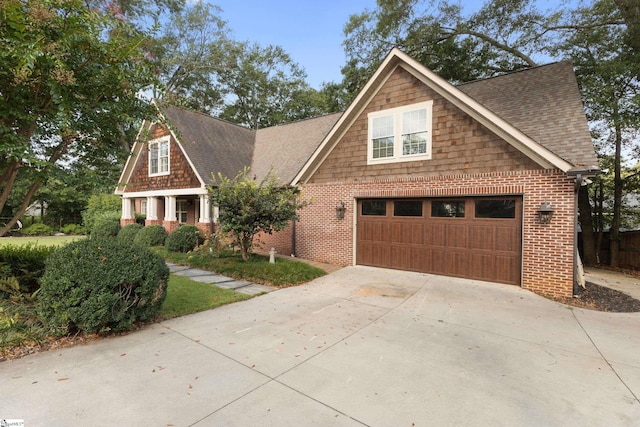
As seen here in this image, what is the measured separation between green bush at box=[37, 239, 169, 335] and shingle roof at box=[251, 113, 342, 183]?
8.50 meters

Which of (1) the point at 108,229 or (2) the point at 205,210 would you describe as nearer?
(2) the point at 205,210

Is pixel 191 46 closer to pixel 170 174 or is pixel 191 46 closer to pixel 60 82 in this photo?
pixel 170 174

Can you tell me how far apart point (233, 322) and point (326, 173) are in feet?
22.2

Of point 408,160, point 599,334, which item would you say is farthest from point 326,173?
point 599,334

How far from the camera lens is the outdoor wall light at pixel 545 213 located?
6812 mm

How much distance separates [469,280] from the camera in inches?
317

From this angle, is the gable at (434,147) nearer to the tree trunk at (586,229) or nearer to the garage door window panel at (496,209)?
the garage door window panel at (496,209)

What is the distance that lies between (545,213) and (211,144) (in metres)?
14.2


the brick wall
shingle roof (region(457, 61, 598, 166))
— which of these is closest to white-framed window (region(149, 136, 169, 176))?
the brick wall

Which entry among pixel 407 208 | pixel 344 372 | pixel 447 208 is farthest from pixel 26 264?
pixel 447 208

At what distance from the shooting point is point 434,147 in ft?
28.3

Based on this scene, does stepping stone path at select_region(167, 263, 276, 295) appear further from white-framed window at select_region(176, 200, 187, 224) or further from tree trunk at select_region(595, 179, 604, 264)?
tree trunk at select_region(595, 179, 604, 264)

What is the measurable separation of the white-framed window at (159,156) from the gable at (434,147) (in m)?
9.21

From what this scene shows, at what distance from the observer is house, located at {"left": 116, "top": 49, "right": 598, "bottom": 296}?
6996 mm
